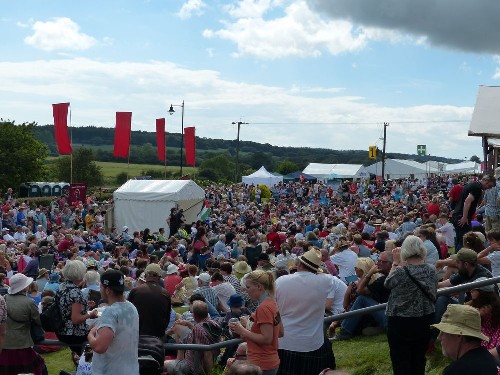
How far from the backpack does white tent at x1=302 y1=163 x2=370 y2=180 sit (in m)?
58.4

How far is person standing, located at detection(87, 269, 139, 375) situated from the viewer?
484 centimetres

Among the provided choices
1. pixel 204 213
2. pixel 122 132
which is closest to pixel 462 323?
pixel 204 213

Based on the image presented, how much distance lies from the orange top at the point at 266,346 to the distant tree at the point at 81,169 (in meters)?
75.9

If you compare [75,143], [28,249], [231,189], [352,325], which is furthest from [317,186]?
[75,143]

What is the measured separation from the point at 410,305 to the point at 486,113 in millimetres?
7649

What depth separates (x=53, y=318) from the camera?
6.19m

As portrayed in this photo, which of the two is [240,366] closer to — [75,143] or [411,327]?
[411,327]

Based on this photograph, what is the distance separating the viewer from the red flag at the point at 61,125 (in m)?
31.5

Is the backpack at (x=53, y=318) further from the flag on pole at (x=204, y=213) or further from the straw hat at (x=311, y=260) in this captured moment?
the flag on pole at (x=204, y=213)

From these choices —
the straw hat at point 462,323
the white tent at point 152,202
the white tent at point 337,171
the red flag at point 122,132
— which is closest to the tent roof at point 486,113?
the straw hat at point 462,323

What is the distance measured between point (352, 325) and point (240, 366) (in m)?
5.11

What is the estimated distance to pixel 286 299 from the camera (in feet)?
19.3

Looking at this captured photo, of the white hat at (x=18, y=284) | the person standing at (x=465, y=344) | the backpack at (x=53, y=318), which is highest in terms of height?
the person standing at (x=465, y=344)

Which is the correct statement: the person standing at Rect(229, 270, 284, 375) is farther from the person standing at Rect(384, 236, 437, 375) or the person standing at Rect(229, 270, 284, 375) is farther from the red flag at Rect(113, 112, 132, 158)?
the red flag at Rect(113, 112, 132, 158)
